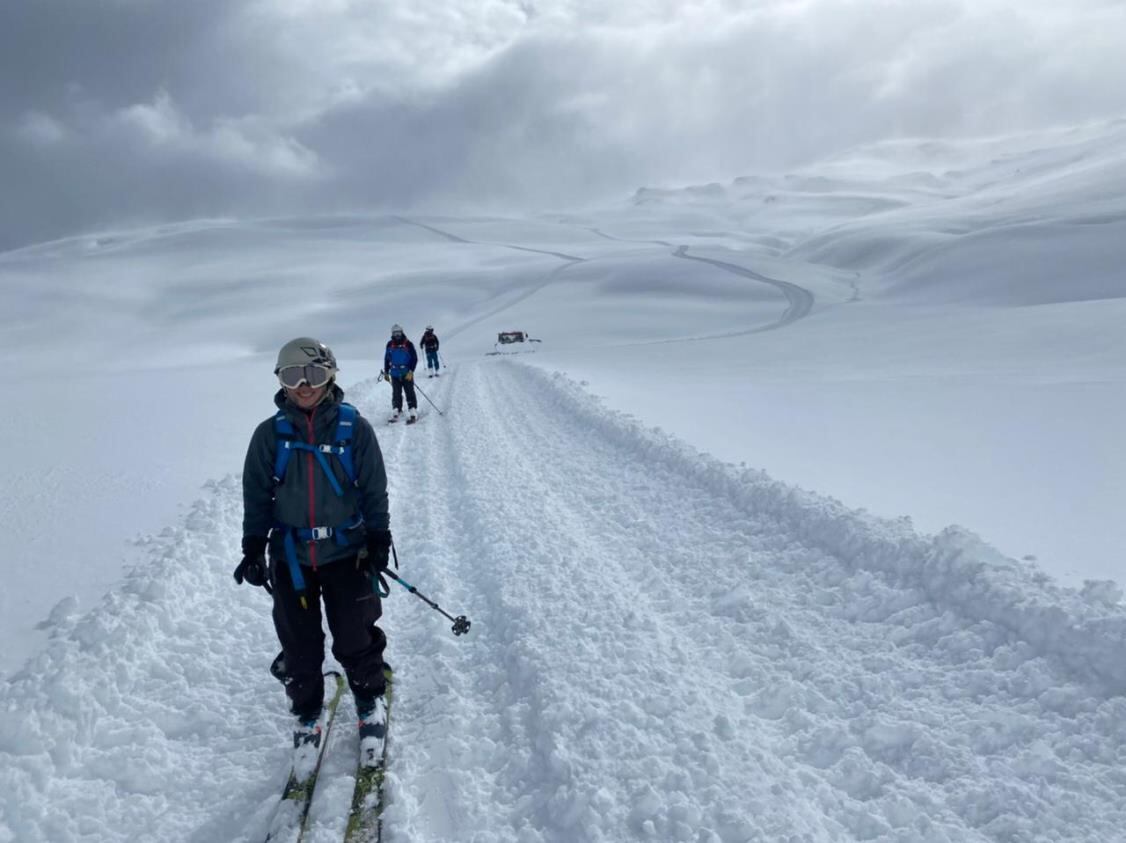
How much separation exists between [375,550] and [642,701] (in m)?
1.94

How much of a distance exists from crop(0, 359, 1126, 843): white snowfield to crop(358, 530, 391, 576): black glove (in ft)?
3.71

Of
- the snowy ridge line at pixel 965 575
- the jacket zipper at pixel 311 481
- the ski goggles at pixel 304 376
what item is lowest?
the snowy ridge line at pixel 965 575

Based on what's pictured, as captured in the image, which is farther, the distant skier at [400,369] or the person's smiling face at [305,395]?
the distant skier at [400,369]

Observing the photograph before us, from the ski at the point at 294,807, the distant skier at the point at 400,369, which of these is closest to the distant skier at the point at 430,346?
the distant skier at the point at 400,369

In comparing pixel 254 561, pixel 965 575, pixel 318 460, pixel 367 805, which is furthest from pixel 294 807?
pixel 965 575

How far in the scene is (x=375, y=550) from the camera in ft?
13.1

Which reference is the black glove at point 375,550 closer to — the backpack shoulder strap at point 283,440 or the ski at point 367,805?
the backpack shoulder strap at point 283,440

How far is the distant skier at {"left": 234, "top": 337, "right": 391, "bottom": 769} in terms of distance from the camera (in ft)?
12.5

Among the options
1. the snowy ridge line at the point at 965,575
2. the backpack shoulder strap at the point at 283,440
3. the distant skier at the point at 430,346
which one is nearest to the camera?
the backpack shoulder strap at the point at 283,440

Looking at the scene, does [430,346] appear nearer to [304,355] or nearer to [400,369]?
[400,369]

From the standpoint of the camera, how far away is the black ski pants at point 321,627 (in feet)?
13.2

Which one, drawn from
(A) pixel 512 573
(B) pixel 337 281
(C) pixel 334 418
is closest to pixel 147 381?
(A) pixel 512 573

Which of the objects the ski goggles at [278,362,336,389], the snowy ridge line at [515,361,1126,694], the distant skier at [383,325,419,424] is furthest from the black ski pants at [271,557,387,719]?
the distant skier at [383,325,419,424]

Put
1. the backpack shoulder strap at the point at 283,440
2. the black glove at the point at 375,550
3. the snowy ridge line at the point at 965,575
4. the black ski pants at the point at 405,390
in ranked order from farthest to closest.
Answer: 1. the black ski pants at the point at 405,390
2. the snowy ridge line at the point at 965,575
3. the black glove at the point at 375,550
4. the backpack shoulder strap at the point at 283,440
